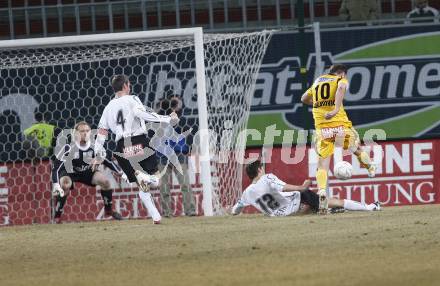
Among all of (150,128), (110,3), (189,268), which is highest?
(110,3)

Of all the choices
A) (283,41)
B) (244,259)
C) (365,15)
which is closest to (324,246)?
(244,259)

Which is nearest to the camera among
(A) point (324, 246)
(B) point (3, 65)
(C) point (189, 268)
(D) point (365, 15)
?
(C) point (189, 268)

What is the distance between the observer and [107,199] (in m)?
17.8

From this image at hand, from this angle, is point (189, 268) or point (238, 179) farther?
point (238, 179)

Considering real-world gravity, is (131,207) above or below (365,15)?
below

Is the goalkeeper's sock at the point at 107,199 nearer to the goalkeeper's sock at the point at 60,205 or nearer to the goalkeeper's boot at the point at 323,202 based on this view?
the goalkeeper's sock at the point at 60,205

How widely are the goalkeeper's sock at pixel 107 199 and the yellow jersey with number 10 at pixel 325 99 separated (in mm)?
3667

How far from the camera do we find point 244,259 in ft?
36.9

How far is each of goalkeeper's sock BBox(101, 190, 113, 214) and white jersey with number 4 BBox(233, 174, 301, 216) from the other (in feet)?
7.83

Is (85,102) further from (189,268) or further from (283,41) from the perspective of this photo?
(189,268)

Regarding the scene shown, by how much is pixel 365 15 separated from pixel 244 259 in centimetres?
1117

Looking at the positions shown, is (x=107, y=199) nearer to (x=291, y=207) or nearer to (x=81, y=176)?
(x=81, y=176)

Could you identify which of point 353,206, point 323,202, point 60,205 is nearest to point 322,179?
point 323,202

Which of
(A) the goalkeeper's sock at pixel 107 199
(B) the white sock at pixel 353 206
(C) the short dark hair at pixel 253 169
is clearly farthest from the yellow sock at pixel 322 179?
(A) the goalkeeper's sock at pixel 107 199
